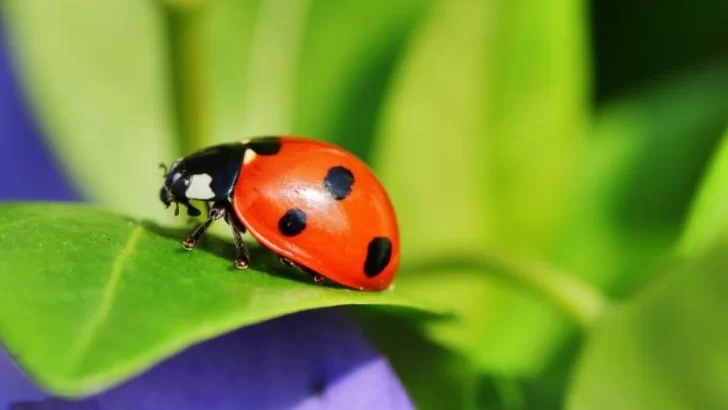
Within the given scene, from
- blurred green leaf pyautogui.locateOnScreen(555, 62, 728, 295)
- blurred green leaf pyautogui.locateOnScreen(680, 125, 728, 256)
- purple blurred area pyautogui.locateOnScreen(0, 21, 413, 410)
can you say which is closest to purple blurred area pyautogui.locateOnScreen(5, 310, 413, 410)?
purple blurred area pyautogui.locateOnScreen(0, 21, 413, 410)

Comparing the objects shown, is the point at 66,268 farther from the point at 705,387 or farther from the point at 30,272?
the point at 705,387

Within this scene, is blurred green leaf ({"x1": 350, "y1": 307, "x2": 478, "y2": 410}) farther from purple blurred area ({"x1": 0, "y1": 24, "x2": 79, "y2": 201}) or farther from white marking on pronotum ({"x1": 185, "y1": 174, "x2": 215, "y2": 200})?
purple blurred area ({"x1": 0, "y1": 24, "x2": 79, "y2": 201})

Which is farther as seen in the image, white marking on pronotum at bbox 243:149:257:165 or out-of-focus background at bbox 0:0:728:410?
out-of-focus background at bbox 0:0:728:410

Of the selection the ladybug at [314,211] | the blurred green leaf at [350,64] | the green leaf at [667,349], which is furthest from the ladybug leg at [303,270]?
the blurred green leaf at [350,64]

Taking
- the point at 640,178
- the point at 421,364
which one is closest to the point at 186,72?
the point at 421,364

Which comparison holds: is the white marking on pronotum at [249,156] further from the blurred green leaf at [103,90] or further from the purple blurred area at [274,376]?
the blurred green leaf at [103,90]

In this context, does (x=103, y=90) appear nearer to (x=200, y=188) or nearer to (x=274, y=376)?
(x=200, y=188)
